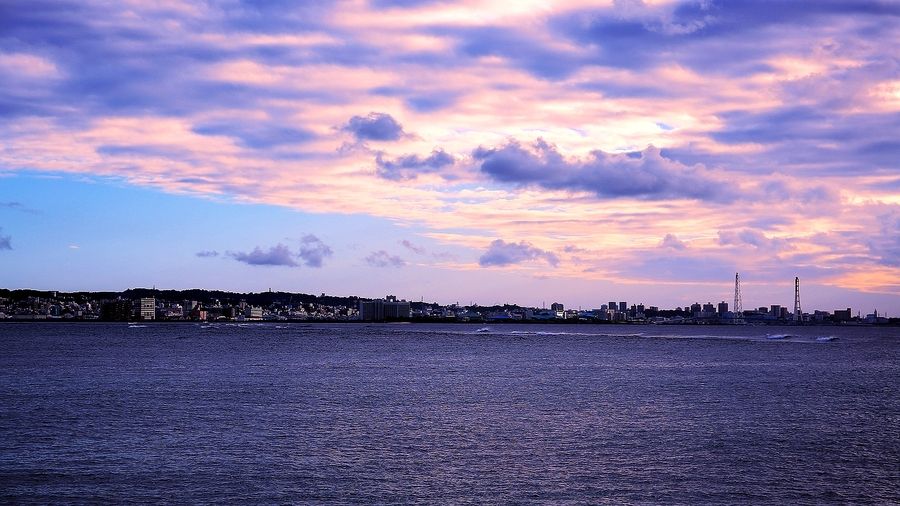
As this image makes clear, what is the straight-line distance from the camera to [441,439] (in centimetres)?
4203

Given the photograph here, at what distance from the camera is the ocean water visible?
1248 inches

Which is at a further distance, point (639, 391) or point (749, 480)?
point (639, 391)

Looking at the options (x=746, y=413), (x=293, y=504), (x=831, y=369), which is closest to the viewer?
(x=293, y=504)

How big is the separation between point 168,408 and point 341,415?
34.8ft

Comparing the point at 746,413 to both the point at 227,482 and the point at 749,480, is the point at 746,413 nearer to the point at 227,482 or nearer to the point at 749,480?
the point at 749,480

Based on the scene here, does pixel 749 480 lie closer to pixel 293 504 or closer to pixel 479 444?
pixel 479 444

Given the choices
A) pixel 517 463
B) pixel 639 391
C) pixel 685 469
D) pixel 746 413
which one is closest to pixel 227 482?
pixel 517 463

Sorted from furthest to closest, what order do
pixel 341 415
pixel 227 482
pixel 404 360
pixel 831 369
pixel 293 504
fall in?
pixel 404 360
pixel 831 369
pixel 341 415
pixel 227 482
pixel 293 504

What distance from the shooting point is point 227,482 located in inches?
1278

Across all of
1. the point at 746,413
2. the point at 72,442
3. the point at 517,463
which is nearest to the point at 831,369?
the point at 746,413

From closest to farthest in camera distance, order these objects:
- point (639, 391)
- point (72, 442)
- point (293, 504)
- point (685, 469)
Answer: point (293, 504)
point (685, 469)
point (72, 442)
point (639, 391)

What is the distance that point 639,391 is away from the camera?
223ft

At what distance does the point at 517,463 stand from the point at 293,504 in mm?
10298

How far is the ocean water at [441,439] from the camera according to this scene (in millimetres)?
31703
